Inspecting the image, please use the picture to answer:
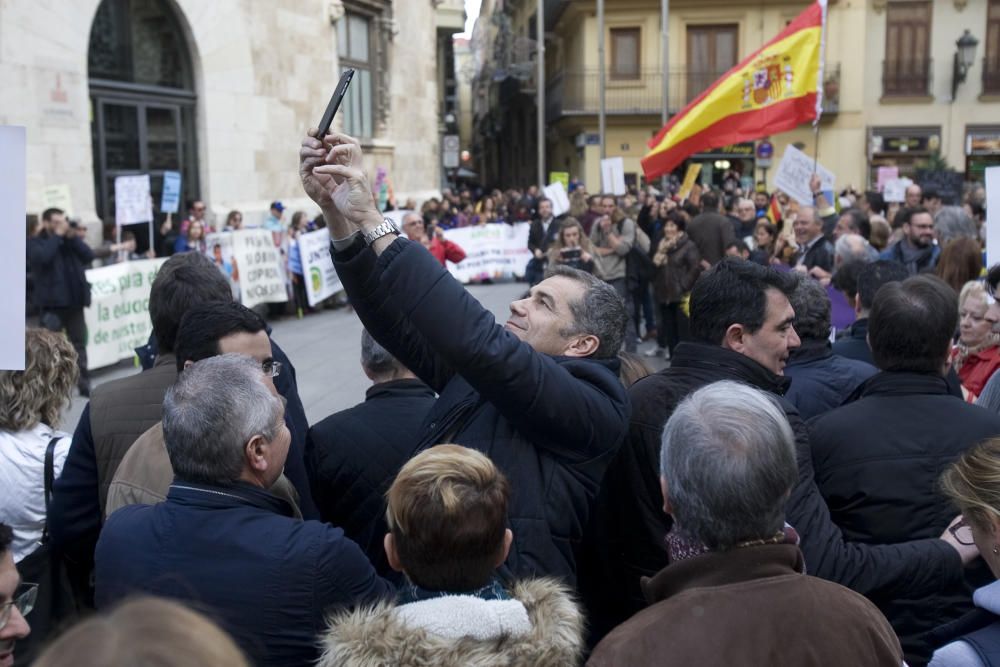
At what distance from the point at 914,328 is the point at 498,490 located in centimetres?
160

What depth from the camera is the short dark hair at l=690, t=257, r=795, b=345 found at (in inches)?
113

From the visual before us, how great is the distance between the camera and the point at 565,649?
187 centimetres

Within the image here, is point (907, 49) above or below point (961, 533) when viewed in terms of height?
above

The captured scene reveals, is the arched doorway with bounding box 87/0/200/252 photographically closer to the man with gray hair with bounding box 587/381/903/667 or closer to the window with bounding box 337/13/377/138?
the window with bounding box 337/13/377/138

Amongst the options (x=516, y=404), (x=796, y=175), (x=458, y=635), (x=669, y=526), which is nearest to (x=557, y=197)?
(x=796, y=175)

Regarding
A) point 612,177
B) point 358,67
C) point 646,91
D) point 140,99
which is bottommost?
point 612,177

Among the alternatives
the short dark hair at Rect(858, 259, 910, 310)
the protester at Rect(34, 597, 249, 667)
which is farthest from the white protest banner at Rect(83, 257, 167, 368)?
the protester at Rect(34, 597, 249, 667)

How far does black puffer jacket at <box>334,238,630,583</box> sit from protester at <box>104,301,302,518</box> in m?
0.60

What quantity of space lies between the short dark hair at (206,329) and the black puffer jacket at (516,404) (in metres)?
0.77

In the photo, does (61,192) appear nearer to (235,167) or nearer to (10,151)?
(235,167)

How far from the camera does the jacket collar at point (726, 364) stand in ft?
9.01

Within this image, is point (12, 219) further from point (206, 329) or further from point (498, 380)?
point (498, 380)

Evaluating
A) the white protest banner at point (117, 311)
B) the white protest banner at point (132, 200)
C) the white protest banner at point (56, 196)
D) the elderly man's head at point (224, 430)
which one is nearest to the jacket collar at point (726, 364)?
the elderly man's head at point (224, 430)

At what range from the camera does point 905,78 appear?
33188mm
